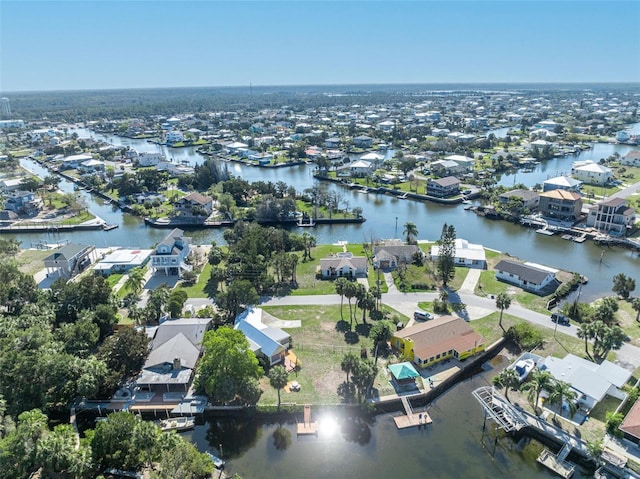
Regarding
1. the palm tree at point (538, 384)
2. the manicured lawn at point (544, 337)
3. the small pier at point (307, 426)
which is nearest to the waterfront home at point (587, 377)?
the palm tree at point (538, 384)

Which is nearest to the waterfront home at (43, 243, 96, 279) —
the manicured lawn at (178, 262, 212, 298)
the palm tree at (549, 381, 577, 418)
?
the manicured lawn at (178, 262, 212, 298)

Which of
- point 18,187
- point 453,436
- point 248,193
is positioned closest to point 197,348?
point 453,436

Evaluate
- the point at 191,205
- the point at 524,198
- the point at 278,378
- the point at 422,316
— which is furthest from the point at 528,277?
the point at 191,205

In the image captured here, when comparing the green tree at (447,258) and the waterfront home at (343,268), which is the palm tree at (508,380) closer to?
the green tree at (447,258)

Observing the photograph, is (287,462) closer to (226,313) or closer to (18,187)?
(226,313)

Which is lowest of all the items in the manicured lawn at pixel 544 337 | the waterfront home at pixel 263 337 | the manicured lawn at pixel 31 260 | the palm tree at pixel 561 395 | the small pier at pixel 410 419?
the small pier at pixel 410 419

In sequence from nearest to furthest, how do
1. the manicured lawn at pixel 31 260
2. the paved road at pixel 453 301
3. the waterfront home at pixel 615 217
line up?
1. the paved road at pixel 453 301
2. the manicured lawn at pixel 31 260
3. the waterfront home at pixel 615 217
